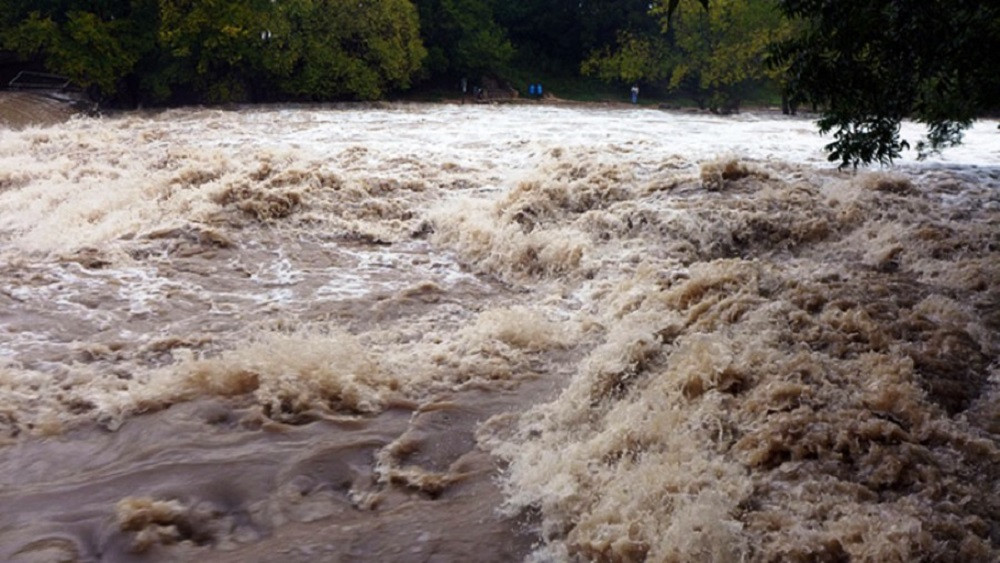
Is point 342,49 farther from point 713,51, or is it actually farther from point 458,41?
point 713,51

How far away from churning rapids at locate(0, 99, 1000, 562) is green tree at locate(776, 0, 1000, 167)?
4.00 feet

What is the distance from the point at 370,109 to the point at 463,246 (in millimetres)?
12993

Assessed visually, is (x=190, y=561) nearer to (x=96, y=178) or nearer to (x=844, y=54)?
(x=844, y=54)

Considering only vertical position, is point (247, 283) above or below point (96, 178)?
below

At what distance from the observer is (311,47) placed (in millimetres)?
20766

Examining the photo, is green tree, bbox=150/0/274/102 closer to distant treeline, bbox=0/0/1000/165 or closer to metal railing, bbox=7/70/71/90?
distant treeline, bbox=0/0/1000/165

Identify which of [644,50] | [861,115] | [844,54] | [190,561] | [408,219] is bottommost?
[190,561]

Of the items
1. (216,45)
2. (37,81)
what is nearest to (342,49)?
(216,45)

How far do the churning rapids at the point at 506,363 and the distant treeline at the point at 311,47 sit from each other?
11.2 meters

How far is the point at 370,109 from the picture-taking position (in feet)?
65.0

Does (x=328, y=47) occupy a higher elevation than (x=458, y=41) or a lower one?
lower

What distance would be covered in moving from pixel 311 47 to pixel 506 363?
17.8 meters

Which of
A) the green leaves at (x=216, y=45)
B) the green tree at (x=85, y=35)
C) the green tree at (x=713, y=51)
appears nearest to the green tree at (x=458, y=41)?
the green leaves at (x=216, y=45)

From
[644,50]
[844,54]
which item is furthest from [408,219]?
[644,50]
